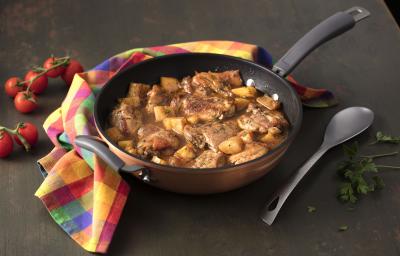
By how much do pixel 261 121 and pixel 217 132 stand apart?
0.19m

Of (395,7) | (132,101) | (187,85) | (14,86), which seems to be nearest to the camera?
(132,101)

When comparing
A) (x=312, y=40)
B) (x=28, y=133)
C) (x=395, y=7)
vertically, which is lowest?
(x=395, y=7)

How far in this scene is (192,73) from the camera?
2.58 meters

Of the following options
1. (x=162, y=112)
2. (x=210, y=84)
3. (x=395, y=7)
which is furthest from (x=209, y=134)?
(x=395, y=7)

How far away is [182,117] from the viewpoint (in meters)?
2.34

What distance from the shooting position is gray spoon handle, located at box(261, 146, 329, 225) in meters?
2.07

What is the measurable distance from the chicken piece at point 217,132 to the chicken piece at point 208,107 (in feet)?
0.26

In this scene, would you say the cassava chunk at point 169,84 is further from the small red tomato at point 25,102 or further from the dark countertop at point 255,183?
the small red tomato at point 25,102

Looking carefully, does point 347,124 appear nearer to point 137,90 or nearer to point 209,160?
point 209,160

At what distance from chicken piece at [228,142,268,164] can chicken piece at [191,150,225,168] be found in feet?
0.15

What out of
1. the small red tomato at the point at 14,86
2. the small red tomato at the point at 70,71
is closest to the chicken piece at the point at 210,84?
the small red tomato at the point at 70,71

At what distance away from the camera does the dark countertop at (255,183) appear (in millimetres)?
2029

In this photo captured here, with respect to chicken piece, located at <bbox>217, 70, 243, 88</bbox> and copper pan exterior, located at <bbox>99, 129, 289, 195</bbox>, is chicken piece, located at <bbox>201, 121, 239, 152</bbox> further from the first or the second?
chicken piece, located at <bbox>217, 70, 243, 88</bbox>

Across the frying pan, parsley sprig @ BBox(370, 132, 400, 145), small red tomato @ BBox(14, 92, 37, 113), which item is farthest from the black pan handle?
parsley sprig @ BBox(370, 132, 400, 145)
